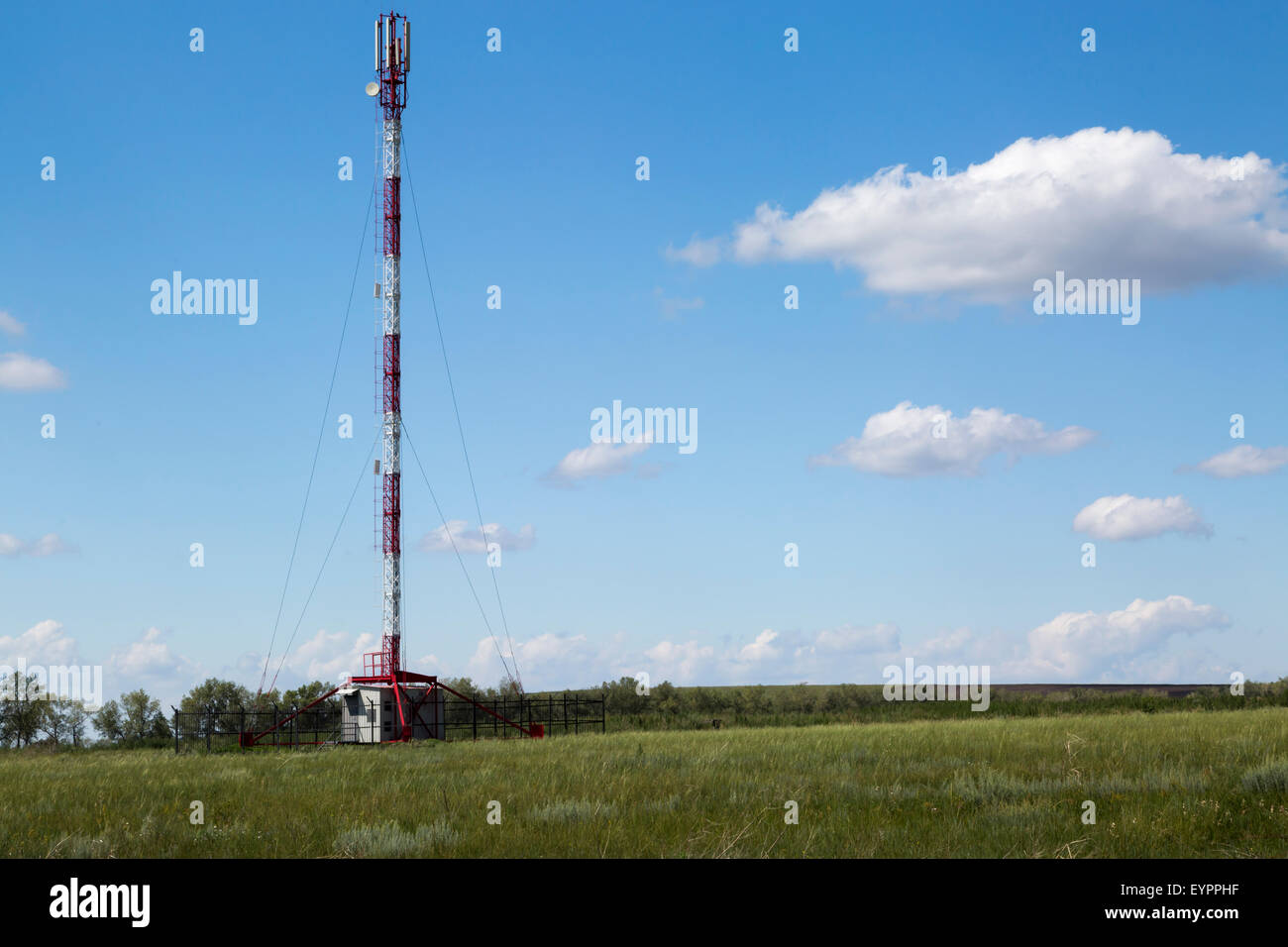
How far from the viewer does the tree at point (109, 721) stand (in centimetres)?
7212

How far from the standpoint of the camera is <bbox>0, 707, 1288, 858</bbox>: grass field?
363 inches

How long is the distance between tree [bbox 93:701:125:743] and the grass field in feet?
203

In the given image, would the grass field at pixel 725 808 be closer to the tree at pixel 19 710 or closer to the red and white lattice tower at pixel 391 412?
the red and white lattice tower at pixel 391 412

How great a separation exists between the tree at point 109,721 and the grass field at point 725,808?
6200cm

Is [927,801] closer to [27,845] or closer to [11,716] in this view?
[27,845]

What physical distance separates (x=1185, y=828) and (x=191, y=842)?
31.3 ft

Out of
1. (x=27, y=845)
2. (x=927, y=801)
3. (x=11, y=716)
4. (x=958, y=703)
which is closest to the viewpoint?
(x=27, y=845)

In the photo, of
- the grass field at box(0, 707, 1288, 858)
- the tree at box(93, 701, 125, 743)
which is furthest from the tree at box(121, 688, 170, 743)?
the grass field at box(0, 707, 1288, 858)

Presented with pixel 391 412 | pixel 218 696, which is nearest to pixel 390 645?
pixel 391 412

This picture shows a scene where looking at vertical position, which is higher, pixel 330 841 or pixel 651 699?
pixel 330 841

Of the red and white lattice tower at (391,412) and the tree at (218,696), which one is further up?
the red and white lattice tower at (391,412)

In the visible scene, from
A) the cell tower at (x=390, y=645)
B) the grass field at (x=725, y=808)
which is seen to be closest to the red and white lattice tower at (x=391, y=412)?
the cell tower at (x=390, y=645)
